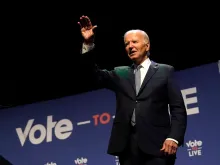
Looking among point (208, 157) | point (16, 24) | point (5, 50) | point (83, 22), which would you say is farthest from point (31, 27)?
point (83, 22)

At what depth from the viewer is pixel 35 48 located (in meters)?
4.07

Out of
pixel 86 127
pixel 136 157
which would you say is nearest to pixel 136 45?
pixel 136 157

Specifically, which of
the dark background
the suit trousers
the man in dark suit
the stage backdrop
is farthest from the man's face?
the dark background

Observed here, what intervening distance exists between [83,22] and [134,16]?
199 centimetres

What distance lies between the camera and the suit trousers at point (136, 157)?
1.60m

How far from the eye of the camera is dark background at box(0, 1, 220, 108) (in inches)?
138

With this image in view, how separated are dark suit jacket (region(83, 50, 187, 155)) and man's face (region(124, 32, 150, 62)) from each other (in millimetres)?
68

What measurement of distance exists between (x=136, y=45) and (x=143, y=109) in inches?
10.6

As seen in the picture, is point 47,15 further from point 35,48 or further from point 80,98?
point 80,98

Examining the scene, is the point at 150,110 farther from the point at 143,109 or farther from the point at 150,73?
the point at 150,73

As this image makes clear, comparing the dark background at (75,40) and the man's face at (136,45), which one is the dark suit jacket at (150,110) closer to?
the man's face at (136,45)

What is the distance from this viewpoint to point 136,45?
68.2 inches

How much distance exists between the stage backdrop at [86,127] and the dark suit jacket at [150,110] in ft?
4.39

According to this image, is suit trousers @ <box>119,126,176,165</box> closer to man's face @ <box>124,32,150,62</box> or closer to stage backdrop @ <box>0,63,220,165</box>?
man's face @ <box>124,32,150,62</box>
